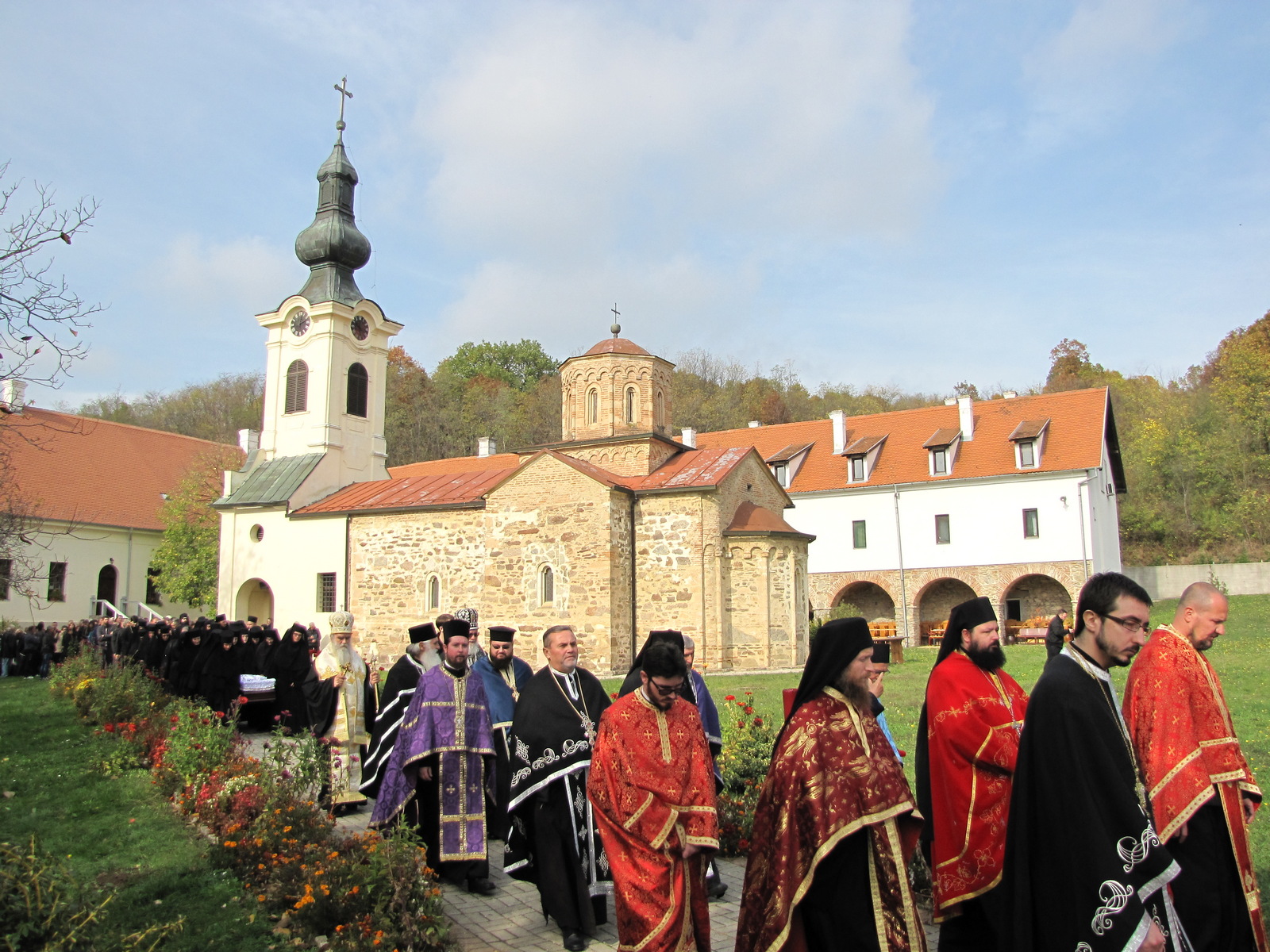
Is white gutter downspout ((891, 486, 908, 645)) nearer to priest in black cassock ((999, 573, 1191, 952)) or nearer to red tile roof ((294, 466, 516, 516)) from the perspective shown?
red tile roof ((294, 466, 516, 516))

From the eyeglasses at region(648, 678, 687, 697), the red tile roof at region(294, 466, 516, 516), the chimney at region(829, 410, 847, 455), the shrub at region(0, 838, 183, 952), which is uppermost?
the chimney at region(829, 410, 847, 455)

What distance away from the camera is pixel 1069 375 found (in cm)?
5284

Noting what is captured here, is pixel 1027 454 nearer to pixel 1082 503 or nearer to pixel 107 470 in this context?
pixel 1082 503

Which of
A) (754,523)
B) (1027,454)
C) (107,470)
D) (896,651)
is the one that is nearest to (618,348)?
(754,523)

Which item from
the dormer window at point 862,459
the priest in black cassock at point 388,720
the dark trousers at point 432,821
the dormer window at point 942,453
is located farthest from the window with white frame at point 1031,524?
the dark trousers at point 432,821

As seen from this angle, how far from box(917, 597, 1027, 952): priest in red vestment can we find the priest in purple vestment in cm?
314

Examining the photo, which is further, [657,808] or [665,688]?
[665,688]

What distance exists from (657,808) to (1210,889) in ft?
7.38

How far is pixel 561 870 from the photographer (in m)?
5.25

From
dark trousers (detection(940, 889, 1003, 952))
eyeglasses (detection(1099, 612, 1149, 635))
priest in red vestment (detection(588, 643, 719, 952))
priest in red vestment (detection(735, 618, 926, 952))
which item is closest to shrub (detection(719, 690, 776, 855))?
dark trousers (detection(940, 889, 1003, 952))

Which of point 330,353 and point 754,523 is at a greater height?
point 330,353

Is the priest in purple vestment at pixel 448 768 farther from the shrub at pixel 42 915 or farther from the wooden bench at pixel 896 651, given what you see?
the wooden bench at pixel 896 651

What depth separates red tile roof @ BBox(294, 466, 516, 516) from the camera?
946 inches

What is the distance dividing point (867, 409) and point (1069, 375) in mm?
11681
